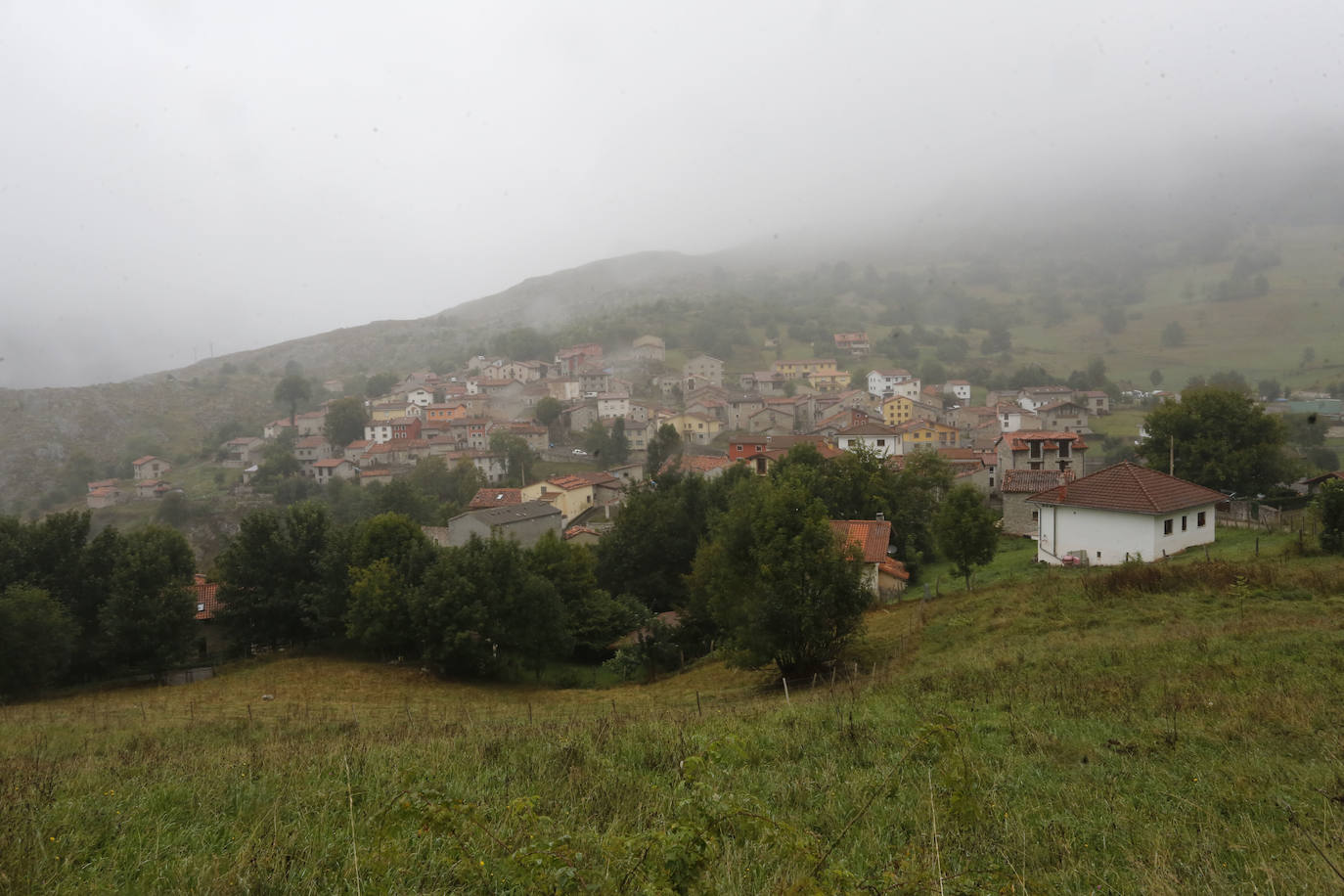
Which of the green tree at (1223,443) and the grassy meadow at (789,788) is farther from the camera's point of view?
the green tree at (1223,443)

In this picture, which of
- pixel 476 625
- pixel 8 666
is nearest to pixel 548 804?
pixel 476 625

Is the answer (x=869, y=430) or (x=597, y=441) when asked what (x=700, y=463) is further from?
(x=597, y=441)

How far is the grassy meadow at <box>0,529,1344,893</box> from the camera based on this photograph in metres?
3.04

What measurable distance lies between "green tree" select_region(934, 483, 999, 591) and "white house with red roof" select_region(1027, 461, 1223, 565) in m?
2.86

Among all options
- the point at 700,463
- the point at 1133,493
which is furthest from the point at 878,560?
the point at 700,463

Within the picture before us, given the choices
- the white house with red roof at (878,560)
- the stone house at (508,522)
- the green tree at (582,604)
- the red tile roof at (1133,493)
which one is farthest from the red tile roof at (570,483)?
the red tile roof at (1133,493)

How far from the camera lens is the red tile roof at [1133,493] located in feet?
63.9

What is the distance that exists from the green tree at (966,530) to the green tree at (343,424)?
83494 millimetres

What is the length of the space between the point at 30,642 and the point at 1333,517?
116 ft

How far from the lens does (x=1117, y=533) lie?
20141mm

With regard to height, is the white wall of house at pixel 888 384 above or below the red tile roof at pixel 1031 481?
below

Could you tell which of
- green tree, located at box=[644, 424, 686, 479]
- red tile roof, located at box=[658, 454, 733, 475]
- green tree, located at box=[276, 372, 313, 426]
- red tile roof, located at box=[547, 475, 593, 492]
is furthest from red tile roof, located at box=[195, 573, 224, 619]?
green tree, located at box=[276, 372, 313, 426]

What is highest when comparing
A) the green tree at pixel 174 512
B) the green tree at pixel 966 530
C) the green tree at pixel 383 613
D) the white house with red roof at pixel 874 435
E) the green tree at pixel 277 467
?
the green tree at pixel 966 530

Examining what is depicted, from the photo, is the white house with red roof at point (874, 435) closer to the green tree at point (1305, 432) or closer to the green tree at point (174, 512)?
the green tree at point (1305, 432)
